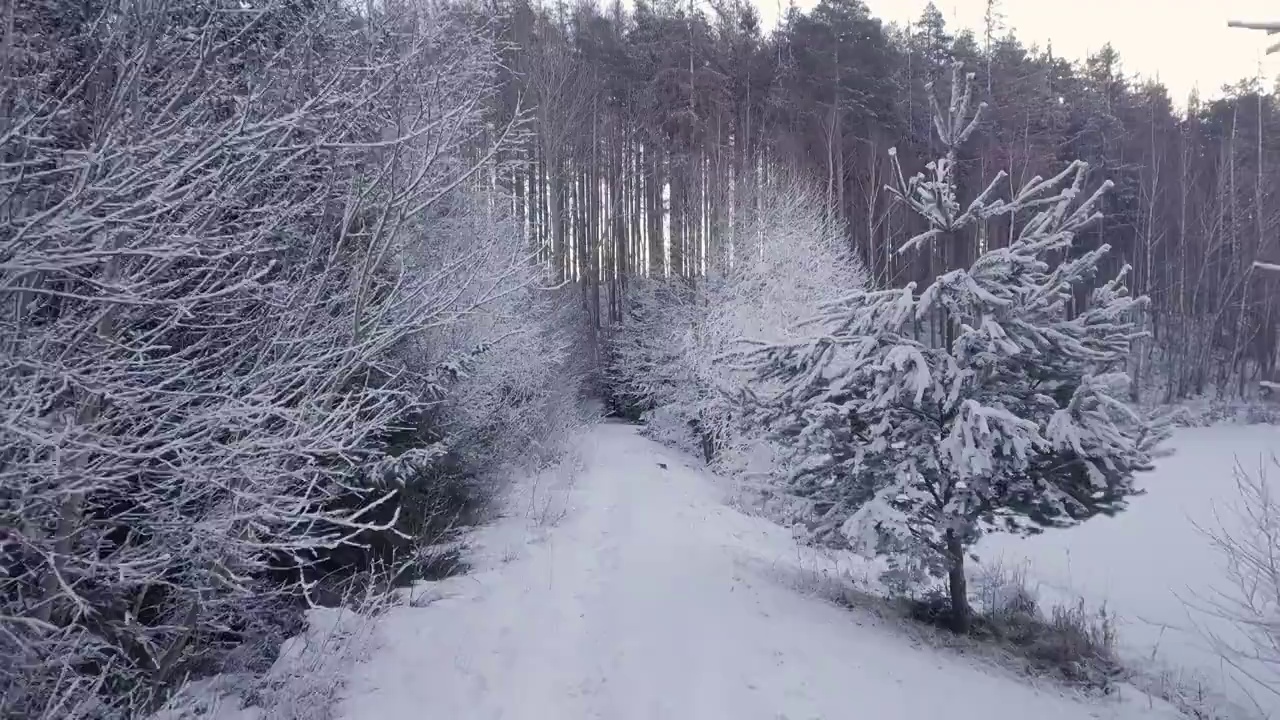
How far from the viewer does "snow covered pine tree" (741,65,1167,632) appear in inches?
225

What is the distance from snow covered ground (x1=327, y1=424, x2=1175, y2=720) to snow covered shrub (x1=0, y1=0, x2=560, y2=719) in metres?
1.30

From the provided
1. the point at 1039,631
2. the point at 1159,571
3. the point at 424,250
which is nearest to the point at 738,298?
the point at 424,250

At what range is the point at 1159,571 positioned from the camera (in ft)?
32.9

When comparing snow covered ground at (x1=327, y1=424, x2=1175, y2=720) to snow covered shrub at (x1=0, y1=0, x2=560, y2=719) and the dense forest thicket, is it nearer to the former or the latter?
the dense forest thicket

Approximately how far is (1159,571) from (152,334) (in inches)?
495

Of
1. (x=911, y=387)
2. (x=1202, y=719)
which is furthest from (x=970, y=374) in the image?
(x=1202, y=719)

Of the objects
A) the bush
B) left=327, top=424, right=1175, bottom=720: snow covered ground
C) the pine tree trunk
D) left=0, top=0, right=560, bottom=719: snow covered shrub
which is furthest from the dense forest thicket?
the bush

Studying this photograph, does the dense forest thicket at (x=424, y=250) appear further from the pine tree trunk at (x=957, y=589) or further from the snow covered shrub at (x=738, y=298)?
the pine tree trunk at (x=957, y=589)

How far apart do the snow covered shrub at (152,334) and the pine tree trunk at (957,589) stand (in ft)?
16.8

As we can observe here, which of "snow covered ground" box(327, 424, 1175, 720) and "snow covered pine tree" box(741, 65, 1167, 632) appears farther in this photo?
"snow covered pine tree" box(741, 65, 1167, 632)

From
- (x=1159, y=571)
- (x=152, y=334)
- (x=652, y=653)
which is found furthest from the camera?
(x=1159, y=571)

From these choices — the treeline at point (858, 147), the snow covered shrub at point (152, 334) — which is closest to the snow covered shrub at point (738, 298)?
the treeline at point (858, 147)

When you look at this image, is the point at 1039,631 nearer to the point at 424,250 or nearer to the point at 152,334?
the point at 152,334

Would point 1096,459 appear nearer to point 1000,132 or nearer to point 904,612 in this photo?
point 904,612
